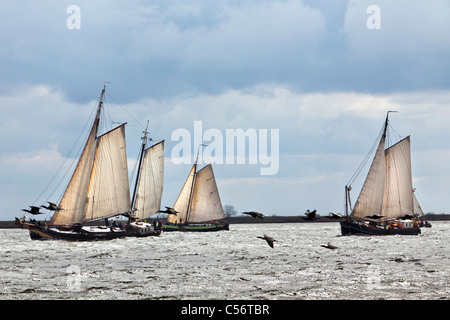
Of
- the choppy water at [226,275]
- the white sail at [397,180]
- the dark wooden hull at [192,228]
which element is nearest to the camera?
the choppy water at [226,275]

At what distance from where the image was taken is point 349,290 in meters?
42.2

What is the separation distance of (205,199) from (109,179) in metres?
41.5

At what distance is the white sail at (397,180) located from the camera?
109000mm

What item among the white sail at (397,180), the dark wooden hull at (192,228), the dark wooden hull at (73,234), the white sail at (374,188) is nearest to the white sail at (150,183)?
the dark wooden hull at (73,234)

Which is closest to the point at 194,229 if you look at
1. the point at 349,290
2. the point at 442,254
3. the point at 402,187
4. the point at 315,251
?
the point at 402,187

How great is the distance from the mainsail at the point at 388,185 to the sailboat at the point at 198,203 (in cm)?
3675

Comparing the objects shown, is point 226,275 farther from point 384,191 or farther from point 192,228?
point 192,228

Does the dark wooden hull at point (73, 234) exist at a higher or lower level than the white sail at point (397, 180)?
lower

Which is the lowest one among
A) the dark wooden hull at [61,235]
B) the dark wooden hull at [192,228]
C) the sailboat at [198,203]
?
the dark wooden hull at [61,235]

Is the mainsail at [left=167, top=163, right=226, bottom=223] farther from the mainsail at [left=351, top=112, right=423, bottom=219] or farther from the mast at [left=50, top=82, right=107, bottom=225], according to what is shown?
the mast at [left=50, top=82, right=107, bottom=225]

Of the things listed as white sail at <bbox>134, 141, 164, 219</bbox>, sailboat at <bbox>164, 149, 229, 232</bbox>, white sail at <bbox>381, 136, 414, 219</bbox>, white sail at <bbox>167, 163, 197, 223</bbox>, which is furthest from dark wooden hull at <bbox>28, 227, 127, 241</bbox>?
white sail at <bbox>381, 136, 414, 219</bbox>

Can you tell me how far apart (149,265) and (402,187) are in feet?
204

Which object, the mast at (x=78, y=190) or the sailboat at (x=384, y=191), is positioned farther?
the sailboat at (x=384, y=191)

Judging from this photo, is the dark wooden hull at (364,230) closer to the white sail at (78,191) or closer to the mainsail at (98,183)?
the mainsail at (98,183)
